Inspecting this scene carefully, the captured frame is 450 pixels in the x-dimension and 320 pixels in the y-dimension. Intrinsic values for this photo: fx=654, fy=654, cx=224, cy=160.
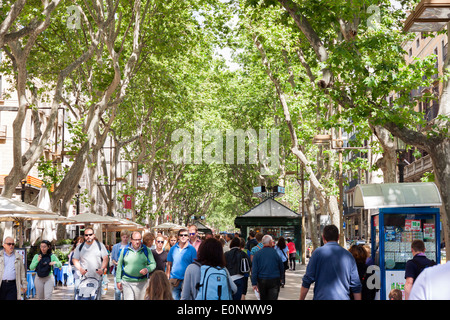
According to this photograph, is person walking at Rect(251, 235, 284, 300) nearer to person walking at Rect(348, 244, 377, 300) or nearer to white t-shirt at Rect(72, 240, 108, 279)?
person walking at Rect(348, 244, 377, 300)

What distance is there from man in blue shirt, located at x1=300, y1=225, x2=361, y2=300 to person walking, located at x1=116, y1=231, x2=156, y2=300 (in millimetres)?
3516

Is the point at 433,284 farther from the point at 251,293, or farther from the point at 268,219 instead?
the point at 268,219

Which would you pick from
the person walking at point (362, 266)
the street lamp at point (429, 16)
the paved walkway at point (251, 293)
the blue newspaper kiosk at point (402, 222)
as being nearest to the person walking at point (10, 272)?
the person walking at point (362, 266)

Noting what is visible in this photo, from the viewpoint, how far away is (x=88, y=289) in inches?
424

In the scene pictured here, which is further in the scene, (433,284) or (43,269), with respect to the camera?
(43,269)

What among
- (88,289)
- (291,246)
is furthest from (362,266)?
(291,246)

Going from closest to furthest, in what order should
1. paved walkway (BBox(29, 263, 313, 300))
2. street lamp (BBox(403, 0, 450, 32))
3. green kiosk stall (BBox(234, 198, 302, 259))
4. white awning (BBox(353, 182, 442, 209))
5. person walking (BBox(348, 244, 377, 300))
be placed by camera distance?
street lamp (BBox(403, 0, 450, 32)), person walking (BBox(348, 244, 377, 300)), white awning (BBox(353, 182, 442, 209)), paved walkway (BBox(29, 263, 313, 300)), green kiosk stall (BBox(234, 198, 302, 259))

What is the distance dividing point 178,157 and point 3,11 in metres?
28.8

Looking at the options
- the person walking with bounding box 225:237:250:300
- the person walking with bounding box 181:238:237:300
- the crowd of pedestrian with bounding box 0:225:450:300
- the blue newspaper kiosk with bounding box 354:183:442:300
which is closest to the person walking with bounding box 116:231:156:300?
the crowd of pedestrian with bounding box 0:225:450:300

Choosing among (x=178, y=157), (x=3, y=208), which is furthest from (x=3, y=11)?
(x=178, y=157)

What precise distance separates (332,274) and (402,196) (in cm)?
533

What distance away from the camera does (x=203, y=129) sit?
40.6 metres

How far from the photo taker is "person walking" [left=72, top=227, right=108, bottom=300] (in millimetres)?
10952
